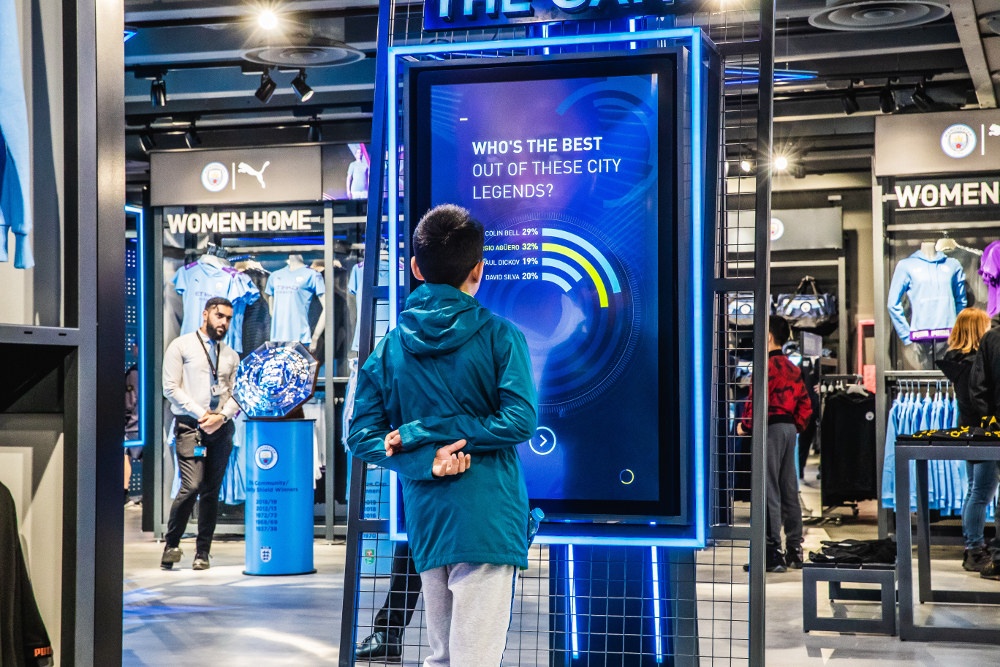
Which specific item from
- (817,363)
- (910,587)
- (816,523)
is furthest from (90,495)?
(817,363)

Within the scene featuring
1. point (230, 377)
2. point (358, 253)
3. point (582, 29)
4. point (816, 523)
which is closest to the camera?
point (582, 29)

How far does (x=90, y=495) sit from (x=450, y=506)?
2.64ft

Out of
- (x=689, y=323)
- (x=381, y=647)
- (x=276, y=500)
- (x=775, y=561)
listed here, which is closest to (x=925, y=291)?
(x=775, y=561)

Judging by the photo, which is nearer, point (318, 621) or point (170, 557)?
point (318, 621)

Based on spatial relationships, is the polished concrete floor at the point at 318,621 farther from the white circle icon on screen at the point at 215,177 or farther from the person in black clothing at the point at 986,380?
the white circle icon on screen at the point at 215,177

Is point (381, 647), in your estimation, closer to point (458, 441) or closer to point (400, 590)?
point (400, 590)

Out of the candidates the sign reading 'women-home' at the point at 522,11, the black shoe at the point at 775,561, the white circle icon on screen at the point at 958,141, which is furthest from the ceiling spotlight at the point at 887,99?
the sign reading 'women-home' at the point at 522,11

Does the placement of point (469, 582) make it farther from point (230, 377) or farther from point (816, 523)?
point (816, 523)

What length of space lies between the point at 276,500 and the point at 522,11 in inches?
205

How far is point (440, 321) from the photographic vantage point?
292cm

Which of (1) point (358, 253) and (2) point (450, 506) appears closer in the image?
(2) point (450, 506)

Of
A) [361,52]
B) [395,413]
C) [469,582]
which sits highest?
[361,52]

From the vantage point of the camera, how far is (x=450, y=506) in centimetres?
289

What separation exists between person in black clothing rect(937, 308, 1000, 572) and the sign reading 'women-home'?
17.3ft
